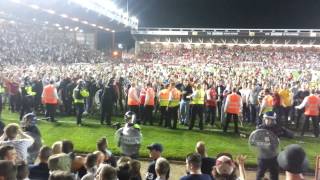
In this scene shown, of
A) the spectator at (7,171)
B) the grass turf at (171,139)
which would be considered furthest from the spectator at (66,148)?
the grass turf at (171,139)

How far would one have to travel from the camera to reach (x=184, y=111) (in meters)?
21.2

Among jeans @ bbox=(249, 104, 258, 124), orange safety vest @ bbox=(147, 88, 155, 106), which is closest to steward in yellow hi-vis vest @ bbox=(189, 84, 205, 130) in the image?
orange safety vest @ bbox=(147, 88, 155, 106)

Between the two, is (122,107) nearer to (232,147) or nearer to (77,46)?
(232,147)

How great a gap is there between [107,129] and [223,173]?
43.6ft

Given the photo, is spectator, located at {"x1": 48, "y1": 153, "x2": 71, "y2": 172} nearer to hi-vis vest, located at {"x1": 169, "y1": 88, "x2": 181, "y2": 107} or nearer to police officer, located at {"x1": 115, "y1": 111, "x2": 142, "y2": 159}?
police officer, located at {"x1": 115, "y1": 111, "x2": 142, "y2": 159}

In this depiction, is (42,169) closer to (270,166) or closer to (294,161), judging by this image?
(294,161)

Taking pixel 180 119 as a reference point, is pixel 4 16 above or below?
above

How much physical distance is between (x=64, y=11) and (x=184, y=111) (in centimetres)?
3010

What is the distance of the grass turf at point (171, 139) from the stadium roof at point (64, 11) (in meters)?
24.0

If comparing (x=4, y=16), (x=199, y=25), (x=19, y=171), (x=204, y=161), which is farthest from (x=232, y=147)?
(x=199, y=25)

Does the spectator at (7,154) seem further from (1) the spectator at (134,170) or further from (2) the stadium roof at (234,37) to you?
(2) the stadium roof at (234,37)

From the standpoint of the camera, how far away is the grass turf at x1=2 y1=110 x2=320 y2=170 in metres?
16.1

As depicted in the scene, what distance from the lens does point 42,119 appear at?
70.8 ft

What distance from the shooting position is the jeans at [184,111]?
2096 cm
